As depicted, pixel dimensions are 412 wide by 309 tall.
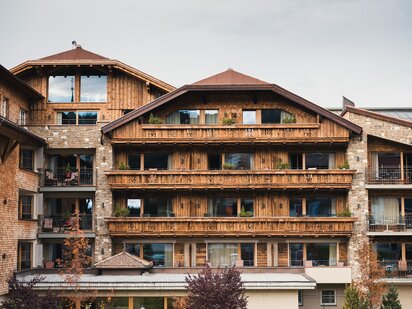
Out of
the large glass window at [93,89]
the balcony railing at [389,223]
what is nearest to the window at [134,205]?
the large glass window at [93,89]

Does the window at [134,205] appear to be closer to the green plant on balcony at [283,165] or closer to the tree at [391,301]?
the green plant on balcony at [283,165]

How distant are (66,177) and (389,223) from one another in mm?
20519

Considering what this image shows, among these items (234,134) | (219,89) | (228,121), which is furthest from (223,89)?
(234,134)

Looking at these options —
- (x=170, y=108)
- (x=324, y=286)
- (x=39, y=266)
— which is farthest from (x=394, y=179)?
(x=39, y=266)

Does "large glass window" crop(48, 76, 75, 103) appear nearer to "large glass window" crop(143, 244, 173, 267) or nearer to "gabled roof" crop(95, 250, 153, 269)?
"large glass window" crop(143, 244, 173, 267)

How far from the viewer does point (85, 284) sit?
30.9 metres

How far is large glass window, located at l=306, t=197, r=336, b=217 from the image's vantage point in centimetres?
3809

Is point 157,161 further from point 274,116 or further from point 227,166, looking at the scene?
point 274,116

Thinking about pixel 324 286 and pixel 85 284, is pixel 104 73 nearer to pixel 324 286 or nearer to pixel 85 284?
pixel 85 284

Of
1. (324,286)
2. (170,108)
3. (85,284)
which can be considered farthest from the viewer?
(170,108)

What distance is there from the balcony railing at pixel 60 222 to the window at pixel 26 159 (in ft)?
10.5

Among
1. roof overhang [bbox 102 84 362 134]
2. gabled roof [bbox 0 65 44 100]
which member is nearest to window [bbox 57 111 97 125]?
gabled roof [bbox 0 65 44 100]

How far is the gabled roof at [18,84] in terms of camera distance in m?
33.4

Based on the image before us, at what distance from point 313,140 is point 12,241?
18.6 meters
